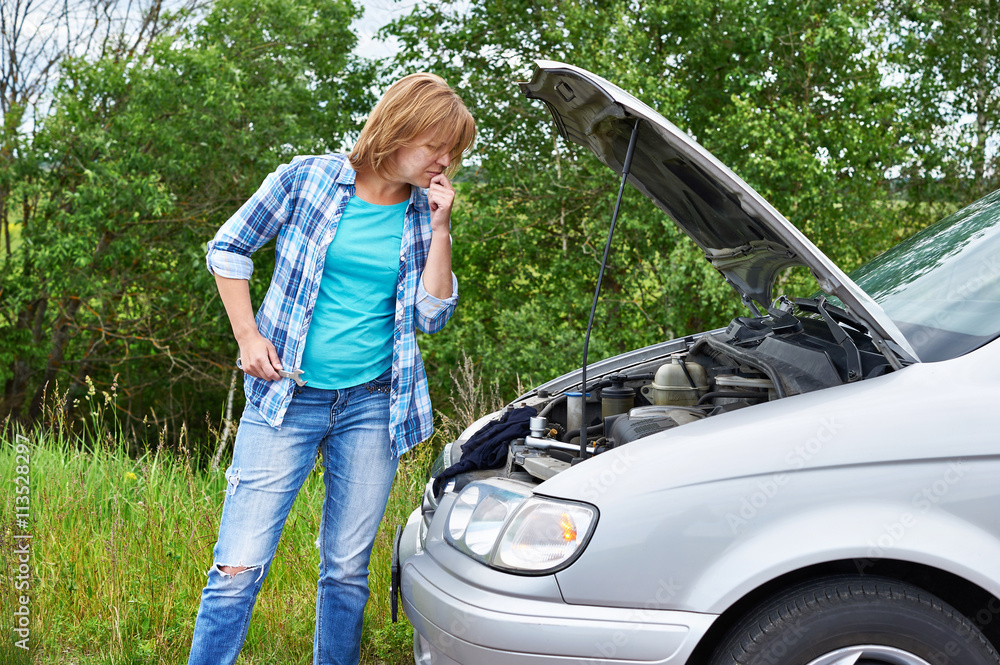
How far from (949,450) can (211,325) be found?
9888 millimetres

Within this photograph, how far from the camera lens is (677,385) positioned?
9.11ft

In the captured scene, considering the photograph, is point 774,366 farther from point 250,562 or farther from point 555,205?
point 555,205

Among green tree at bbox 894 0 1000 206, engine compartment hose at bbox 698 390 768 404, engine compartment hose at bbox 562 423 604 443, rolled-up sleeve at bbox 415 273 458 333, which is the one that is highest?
green tree at bbox 894 0 1000 206

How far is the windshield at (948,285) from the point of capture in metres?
2.03

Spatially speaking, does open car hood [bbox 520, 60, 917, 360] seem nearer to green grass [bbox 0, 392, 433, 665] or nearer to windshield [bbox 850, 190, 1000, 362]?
windshield [bbox 850, 190, 1000, 362]

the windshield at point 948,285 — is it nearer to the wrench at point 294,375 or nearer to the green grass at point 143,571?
the wrench at point 294,375

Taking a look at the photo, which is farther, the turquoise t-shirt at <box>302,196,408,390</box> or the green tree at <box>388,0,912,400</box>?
the green tree at <box>388,0,912,400</box>

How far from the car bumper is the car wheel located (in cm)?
15

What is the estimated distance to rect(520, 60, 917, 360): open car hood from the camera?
1967 millimetres

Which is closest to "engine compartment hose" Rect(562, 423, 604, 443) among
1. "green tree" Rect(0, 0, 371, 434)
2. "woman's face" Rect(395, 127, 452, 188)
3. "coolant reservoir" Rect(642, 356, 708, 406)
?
"coolant reservoir" Rect(642, 356, 708, 406)

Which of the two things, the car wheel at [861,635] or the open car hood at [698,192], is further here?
the open car hood at [698,192]

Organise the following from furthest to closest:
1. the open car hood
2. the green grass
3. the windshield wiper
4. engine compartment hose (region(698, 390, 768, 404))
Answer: the green grass → engine compartment hose (region(698, 390, 768, 404)) → the windshield wiper → the open car hood

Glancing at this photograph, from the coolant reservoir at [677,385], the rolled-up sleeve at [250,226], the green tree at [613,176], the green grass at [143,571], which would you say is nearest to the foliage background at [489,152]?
the green tree at [613,176]

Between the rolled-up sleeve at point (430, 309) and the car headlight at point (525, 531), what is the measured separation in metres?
0.62
